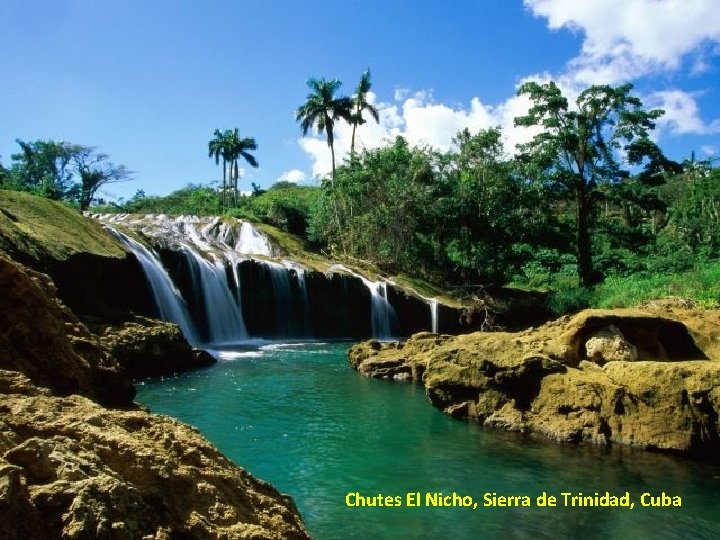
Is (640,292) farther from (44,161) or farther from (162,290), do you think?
(44,161)

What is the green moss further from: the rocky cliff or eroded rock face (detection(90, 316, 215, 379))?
the rocky cliff

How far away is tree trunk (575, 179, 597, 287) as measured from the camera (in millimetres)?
31406

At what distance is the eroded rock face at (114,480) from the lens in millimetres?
2273

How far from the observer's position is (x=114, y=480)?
2535 mm

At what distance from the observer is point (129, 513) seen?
247 cm

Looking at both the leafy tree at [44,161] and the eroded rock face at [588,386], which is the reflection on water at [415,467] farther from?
the leafy tree at [44,161]

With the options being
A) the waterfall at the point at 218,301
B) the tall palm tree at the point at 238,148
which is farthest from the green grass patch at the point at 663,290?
the tall palm tree at the point at 238,148

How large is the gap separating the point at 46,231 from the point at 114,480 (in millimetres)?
17498

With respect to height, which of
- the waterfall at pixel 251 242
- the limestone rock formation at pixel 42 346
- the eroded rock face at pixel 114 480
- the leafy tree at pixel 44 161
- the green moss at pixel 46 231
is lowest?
the eroded rock face at pixel 114 480

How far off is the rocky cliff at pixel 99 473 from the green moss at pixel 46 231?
12.4 meters

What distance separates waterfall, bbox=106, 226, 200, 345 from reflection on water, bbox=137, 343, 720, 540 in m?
7.49

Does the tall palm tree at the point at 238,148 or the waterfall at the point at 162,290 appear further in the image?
the tall palm tree at the point at 238,148

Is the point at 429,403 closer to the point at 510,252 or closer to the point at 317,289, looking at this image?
the point at 317,289

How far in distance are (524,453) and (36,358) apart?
7.21 meters
